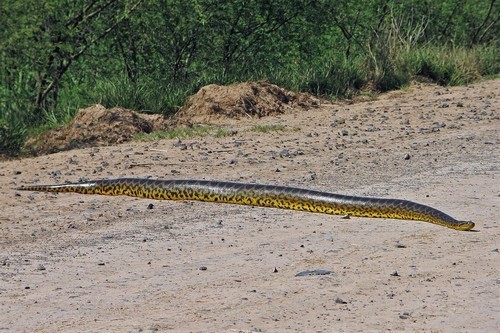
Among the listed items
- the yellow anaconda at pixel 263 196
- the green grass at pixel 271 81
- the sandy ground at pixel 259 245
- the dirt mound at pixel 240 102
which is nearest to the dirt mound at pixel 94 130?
the green grass at pixel 271 81

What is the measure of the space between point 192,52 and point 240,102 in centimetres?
305

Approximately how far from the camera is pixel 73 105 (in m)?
14.7

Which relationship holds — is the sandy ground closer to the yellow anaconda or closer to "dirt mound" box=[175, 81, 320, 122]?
the yellow anaconda

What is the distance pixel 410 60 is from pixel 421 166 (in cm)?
726

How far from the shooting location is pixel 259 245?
7.84 metres

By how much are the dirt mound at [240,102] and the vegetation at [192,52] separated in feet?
1.33

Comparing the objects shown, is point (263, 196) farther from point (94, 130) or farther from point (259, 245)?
point (94, 130)

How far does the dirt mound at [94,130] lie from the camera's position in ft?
43.2

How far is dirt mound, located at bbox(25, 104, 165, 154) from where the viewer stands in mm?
13156

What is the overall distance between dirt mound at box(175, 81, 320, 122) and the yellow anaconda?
4.47 metres

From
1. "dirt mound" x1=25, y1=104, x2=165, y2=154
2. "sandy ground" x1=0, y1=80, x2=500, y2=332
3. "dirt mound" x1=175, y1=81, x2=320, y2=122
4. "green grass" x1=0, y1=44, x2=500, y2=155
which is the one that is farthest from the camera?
"dirt mound" x1=175, y1=81, x2=320, y2=122

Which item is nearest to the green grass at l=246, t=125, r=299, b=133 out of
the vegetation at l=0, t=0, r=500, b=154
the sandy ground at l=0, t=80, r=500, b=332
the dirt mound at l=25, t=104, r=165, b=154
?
the sandy ground at l=0, t=80, r=500, b=332

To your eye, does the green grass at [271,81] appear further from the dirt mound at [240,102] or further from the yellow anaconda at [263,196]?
the yellow anaconda at [263,196]

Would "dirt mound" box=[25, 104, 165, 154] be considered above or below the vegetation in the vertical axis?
below
